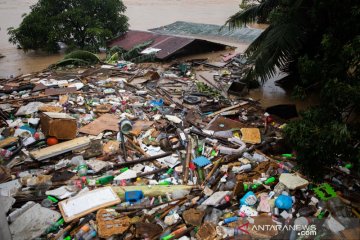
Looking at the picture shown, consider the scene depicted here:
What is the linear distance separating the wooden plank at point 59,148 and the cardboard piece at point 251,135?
3.25 meters

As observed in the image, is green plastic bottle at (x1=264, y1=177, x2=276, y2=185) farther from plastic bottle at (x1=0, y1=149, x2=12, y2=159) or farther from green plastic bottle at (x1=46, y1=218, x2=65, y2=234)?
plastic bottle at (x1=0, y1=149, x2=12, y2=159)

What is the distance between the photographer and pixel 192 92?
9047 mm

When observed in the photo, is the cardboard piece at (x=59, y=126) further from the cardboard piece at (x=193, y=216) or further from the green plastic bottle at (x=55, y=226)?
the cardboard piece at (x=193, y=216)

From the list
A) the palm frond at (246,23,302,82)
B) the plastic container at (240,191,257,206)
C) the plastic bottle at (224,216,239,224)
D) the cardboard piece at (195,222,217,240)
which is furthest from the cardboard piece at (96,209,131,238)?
the palm frond at (246,23,302,82)

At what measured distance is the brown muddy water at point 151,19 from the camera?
376 inches

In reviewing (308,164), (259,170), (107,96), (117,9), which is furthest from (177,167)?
(117,9)

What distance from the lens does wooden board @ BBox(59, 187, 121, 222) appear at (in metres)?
4.15

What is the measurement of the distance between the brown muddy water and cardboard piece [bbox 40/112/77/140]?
5.37m

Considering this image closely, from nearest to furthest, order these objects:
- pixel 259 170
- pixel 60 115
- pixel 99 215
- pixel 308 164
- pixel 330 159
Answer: pixel 330 159
pixel 308 164
pixel 99 215
pixel 259 170
pixel 60 115

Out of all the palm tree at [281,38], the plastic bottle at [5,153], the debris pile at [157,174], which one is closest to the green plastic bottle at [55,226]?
the debris pile at [157,174]

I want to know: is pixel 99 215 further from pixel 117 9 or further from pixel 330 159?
pixel 117 9

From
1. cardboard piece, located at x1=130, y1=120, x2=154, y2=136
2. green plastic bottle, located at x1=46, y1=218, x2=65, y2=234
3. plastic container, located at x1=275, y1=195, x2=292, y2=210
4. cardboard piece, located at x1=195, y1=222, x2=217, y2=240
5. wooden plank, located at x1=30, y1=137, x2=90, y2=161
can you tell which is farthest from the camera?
cardboard piece, located at x1=130, y1=120, x2=154, y2=136

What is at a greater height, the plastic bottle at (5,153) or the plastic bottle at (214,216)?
the plastic bottle at (5,153)

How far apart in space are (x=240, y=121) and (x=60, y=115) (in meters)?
4.09
